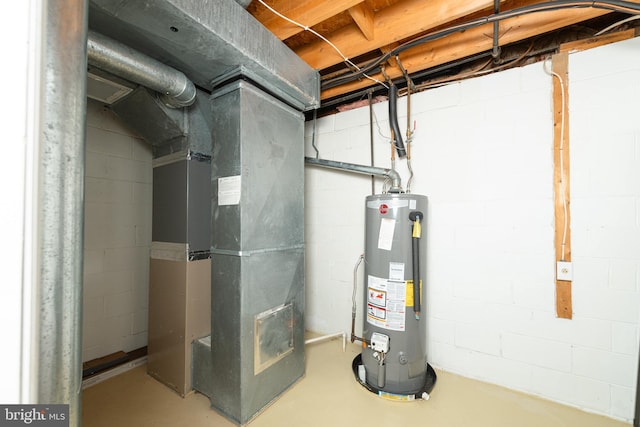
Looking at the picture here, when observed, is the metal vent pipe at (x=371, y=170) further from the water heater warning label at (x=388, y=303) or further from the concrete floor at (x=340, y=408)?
the concrete floor at (x=340, y=408)

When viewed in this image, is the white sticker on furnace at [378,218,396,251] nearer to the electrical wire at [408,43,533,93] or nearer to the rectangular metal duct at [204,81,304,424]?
the rectangular metal duct at [204,81,304,424]

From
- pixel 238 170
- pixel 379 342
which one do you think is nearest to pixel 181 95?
pixel 238 170

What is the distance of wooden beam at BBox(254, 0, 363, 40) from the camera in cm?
142

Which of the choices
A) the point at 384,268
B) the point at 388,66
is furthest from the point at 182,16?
the point at 384,268

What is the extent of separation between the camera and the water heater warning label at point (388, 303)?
172cm

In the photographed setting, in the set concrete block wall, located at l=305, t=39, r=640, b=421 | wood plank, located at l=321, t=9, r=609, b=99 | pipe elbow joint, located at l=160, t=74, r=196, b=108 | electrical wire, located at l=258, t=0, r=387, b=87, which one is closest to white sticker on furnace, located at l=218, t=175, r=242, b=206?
pipe elbow joint, located at l=160, t=74, r=196, b=108

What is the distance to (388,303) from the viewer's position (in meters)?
1.74

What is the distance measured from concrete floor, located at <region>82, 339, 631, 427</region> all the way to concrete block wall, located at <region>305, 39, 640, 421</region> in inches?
5.8

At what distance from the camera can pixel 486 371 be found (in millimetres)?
1837

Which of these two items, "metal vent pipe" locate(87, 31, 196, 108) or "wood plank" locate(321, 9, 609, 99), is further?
"wood plank" locate(321, 9, 609, 99)

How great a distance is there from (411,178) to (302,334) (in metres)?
1.49

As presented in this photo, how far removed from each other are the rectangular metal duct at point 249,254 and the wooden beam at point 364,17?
68cm

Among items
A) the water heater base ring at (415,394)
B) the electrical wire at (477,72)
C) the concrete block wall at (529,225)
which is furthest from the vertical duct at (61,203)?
the electrical wire at (477,72)

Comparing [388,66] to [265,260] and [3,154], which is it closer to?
[265,260]
